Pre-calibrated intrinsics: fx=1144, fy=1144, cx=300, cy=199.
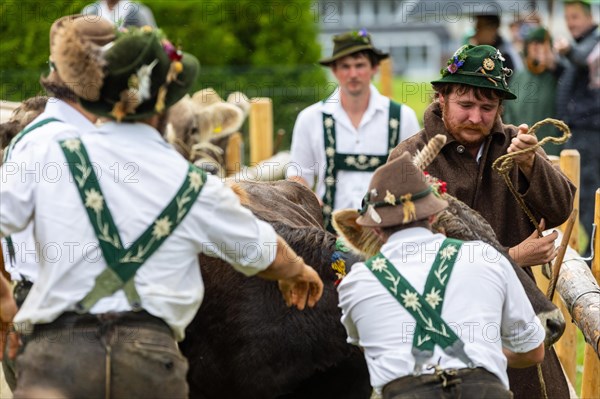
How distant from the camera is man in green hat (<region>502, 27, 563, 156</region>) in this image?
1226 centimetres

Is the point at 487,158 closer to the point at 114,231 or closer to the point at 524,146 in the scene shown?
the point at 524,146

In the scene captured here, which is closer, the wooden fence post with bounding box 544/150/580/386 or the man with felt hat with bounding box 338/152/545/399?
the man with felt hat with bounding box 338/152/545/399

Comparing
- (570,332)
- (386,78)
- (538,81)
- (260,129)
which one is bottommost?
(260,129)

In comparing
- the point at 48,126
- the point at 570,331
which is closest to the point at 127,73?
the point at 48,126

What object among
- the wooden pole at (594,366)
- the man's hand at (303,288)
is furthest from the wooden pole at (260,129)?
the man's hand at (303,288)

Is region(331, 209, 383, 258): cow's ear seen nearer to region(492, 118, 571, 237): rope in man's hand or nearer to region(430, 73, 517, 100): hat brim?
region(492, 118, 571, 237): rope in man's hand

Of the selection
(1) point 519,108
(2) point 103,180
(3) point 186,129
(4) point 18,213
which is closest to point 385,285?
(2) point 103,180

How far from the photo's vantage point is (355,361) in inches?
190

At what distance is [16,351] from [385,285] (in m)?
1.27

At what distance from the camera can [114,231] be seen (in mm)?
3682

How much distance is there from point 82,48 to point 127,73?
0.17 metres

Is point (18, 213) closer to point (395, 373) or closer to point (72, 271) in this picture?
point (72, 271)

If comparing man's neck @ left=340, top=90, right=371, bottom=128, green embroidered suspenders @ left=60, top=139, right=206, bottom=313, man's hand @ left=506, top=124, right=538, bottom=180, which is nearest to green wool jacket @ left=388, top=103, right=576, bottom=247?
man's hand @ left=506, top=124, right=538, bottom=180

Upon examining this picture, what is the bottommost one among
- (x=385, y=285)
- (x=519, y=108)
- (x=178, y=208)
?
(x=519, y=108)
